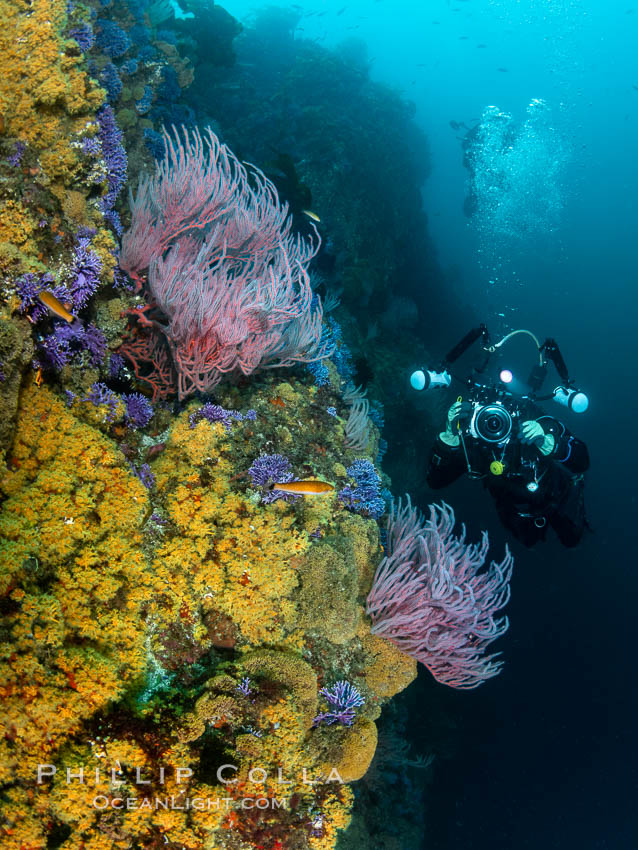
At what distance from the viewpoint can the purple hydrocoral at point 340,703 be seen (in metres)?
3.20

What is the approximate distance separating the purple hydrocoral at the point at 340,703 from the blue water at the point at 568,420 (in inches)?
421

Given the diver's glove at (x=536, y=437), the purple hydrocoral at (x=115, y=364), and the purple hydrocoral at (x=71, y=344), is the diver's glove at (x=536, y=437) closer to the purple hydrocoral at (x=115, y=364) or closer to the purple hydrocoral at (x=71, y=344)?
the purple hydrocoral at (x=115, y=364)

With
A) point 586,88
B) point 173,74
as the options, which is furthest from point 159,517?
point 586,88

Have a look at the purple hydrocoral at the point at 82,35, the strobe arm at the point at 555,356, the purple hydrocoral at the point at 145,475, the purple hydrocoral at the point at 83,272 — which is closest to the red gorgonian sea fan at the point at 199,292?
the purple hydrocoral at the point at 83,272

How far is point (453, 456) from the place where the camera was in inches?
248

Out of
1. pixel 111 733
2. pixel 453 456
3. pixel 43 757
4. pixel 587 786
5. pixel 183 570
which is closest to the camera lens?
pixel 43 757

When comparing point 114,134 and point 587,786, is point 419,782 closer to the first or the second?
point 587,786

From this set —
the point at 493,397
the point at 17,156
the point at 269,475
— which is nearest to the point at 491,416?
the point at 493,397

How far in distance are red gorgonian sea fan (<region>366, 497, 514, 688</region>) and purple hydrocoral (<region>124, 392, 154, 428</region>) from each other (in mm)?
2353

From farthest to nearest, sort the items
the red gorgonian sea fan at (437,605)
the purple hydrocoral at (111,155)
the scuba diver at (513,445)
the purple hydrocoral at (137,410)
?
the scuba diver at (513,445), the red gorgonian sea fan at (437,605), the purple hydrocoral at (111,155), the purple hydrocoral at (137,410)

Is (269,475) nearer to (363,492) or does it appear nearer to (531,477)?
(363,492)

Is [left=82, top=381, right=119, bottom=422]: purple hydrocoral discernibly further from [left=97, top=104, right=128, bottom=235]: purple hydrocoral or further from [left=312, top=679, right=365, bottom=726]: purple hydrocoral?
[left=312, top=679, right=365, bottom=726]: purple hydrocoral

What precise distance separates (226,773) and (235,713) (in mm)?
285

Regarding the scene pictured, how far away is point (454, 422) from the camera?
6.11m
